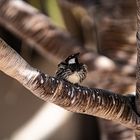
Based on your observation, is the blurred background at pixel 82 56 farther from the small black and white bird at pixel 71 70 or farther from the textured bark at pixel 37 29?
the small black and white bird at pixel 71 70

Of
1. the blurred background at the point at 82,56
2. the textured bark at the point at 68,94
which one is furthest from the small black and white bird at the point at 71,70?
the blurred background at the point at 82,56

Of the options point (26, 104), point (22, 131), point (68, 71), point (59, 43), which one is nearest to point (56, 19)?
point (26, 104)

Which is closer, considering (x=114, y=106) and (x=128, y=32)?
(x=114, y=106)

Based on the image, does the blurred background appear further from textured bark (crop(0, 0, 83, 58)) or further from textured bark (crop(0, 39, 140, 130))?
textured bark (crop(0, 39, 140, 130))

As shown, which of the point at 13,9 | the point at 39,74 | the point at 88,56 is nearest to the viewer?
the point at 39,74

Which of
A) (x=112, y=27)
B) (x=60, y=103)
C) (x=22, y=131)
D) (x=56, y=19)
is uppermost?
(x=56, y=19)

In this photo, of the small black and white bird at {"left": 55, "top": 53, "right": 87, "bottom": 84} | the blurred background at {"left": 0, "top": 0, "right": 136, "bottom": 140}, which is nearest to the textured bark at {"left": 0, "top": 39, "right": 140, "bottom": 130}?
the small black and white bird at {"left": 55, "top": 53, "right": 87, "bottom": 84}

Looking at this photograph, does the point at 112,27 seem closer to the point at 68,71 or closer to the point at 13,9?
the point at 13,9
